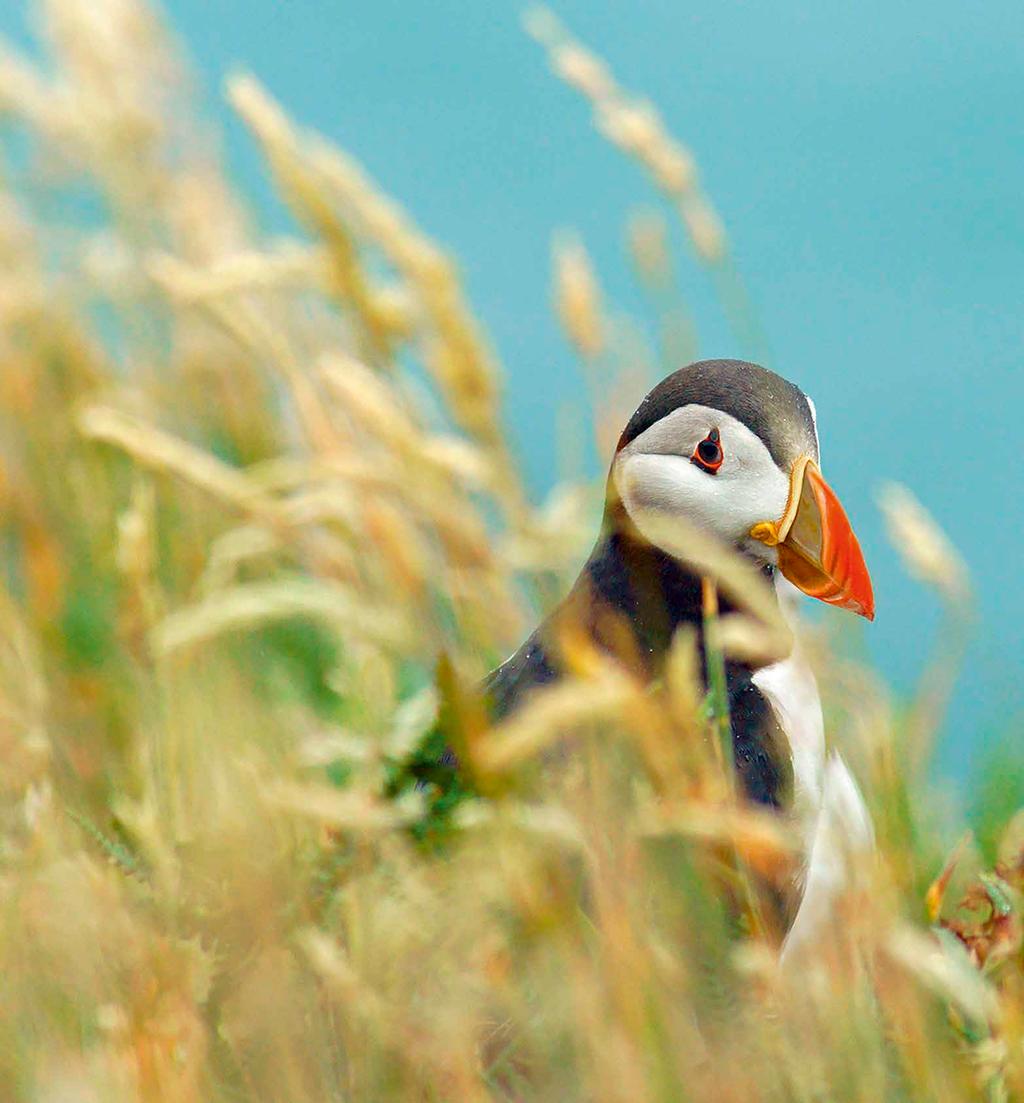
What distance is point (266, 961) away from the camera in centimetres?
103

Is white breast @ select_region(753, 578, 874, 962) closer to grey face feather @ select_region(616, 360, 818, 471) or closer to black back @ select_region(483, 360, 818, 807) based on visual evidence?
black back @ select_region(483, 360, 818, 807)

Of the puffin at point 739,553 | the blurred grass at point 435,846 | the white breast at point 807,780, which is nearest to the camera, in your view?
the blurred grass at point 435,846

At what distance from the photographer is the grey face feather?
1643 millimetres

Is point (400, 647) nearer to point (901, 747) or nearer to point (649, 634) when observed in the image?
point (901, 747)

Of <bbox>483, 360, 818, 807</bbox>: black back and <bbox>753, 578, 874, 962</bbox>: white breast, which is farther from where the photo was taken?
<bbox>483, 360, 818, 807</bbox>: black back

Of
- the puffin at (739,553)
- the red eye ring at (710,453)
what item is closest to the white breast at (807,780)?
the puffin at (739,553)

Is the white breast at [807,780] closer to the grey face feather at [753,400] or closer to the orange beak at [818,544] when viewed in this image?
the orange beak at [818,544]

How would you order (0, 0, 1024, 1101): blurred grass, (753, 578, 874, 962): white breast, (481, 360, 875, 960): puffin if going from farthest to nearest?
1. (481, 360, 875, 960): puffin
2. (753, 578, 874, 962): white breast
3. (0, 0, 1024, 1101): blurred grass

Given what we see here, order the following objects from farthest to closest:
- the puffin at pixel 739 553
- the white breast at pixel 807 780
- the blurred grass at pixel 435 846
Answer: the puffin at pixel 739 553 < the white breast at pixel 807 780 < the blurred grass at pixel 435 846

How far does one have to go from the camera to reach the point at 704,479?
168 cm

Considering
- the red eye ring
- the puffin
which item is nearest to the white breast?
the puffin

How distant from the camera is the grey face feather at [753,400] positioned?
1.64 metres

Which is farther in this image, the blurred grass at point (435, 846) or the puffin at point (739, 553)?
the puffin at point (739, 553)

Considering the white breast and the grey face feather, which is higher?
the grey face feather
